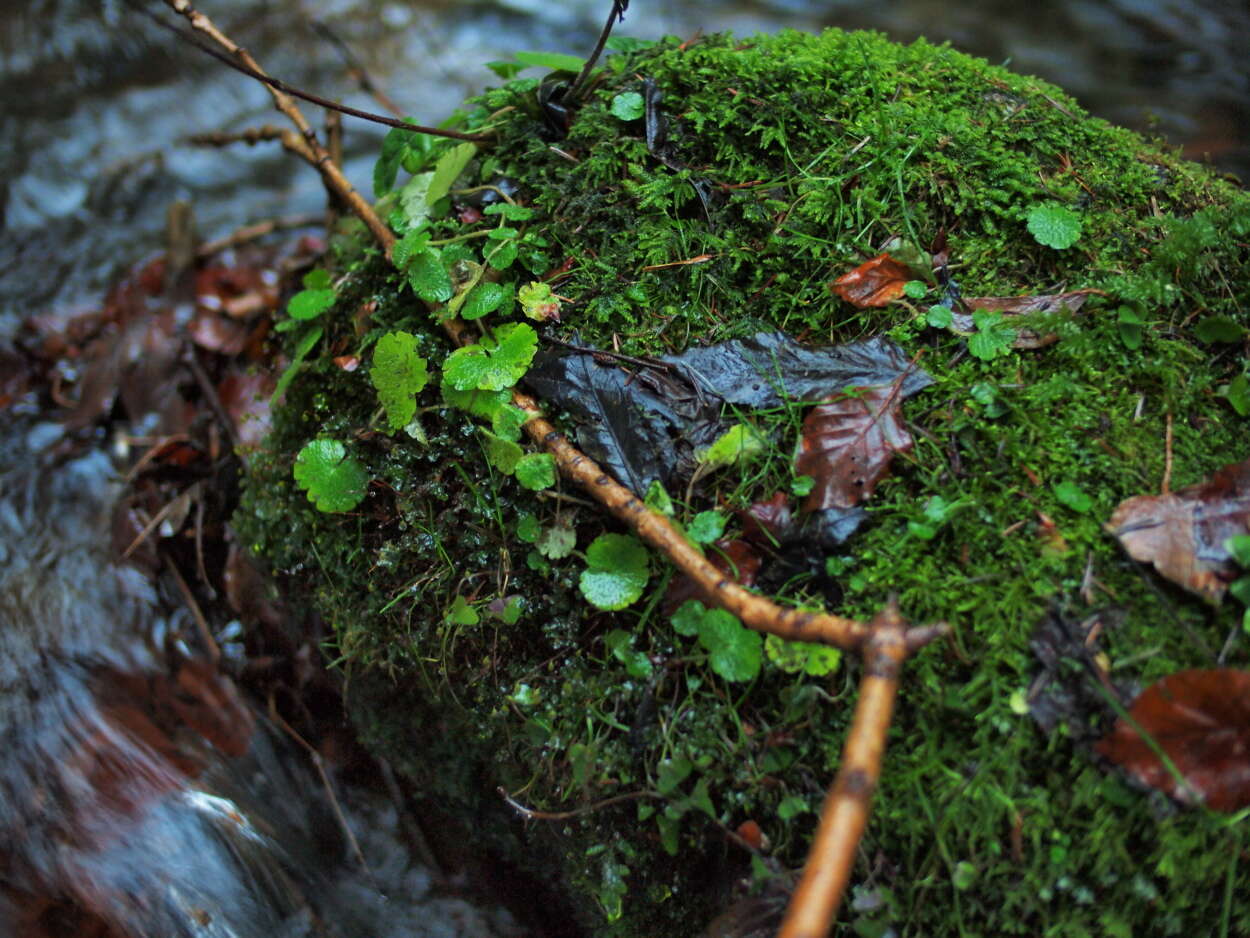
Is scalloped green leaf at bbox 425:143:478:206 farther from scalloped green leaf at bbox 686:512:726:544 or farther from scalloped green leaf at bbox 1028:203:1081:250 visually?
scalloped green leaf at bbox 1028:203:1081:250

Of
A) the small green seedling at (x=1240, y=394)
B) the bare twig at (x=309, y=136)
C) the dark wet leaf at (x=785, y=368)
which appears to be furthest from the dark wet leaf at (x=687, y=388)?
the bare twig at (x=309, y=136)

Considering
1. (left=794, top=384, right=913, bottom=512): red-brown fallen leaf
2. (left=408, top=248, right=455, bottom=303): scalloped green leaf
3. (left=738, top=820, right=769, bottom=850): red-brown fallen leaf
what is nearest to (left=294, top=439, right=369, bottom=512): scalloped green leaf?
(left=408, top=248, right=455, bottom=303): scalloped green leaf

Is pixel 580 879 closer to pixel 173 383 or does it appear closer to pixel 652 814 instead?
pixel 652 814

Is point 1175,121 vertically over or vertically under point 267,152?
under

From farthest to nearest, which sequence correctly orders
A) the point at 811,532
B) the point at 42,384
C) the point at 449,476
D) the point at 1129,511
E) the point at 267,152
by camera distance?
the point at 267,152
the point at 42,384
the point at 449,476
the point at 811,532
the point at 1129,511

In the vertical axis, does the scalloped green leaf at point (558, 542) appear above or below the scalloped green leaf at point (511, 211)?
below

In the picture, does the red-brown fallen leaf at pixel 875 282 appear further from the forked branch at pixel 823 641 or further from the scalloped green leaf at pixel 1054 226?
the forked branch at pixel 823 641

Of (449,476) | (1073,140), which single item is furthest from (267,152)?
(1073,140)
